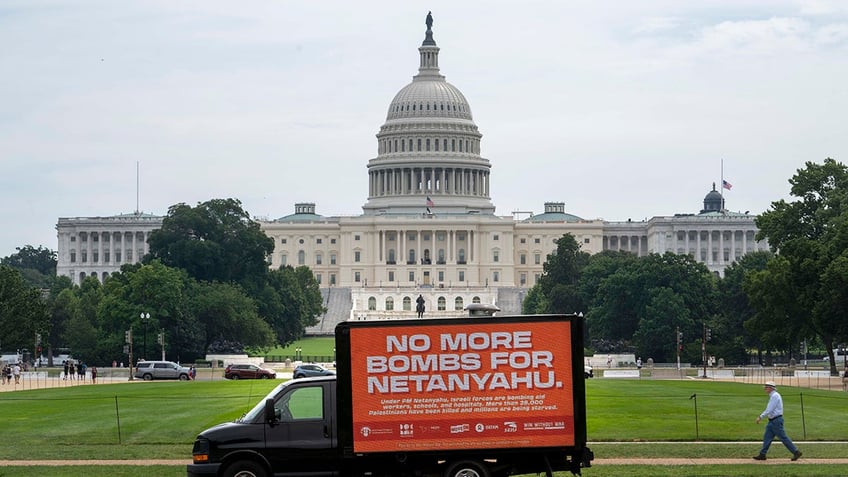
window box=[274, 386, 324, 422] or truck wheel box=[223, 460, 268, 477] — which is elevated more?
window box=[274, 386, 324, 422]

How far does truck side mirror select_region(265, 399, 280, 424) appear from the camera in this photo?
29.5 m

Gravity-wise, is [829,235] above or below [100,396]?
above

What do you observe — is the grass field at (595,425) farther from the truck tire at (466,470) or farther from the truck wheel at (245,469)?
the truck wheel at (245,469)

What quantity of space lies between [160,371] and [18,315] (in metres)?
14.5

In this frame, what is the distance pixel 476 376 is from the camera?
29.4 m

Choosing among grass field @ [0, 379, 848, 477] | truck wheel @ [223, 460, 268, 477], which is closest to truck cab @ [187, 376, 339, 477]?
truck wheel @ [223, 460, 268, 477]

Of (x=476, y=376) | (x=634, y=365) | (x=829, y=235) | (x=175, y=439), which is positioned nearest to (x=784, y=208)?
(x=829, y=235)

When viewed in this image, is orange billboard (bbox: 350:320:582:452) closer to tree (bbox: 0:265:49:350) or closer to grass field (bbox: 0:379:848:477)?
grass field (bbox: 0:379:848:477)

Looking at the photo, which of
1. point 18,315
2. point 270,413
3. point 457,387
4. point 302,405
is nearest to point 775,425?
point 457,387

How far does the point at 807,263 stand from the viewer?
8406cm

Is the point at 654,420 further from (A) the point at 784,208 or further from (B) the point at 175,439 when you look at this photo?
(A) the point at 784,208

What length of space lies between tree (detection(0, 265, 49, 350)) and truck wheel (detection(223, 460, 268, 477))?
74.8 metres

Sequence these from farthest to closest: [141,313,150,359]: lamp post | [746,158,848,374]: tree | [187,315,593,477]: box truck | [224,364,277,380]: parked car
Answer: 1. [141,313,150,359]: lamp post
2. [224,364,277,380]: parked car
3. [746,158,848,374]: tree
4. [187,315,593,477]: box truck

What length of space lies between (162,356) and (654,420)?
216ft
